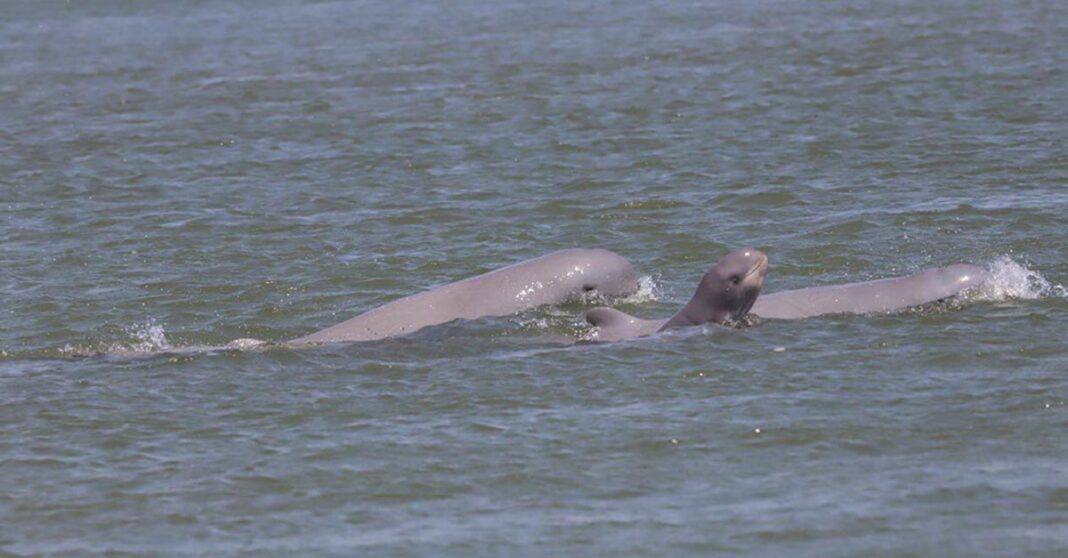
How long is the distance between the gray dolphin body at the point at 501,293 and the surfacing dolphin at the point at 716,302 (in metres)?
1.24

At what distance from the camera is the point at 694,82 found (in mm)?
29266

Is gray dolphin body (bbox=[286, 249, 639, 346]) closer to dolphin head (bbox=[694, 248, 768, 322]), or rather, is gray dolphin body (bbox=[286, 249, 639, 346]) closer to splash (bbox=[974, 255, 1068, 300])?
dolphin head (bbox=[694, 248, 768, 322])

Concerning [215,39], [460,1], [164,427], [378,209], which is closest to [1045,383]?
[164,427]

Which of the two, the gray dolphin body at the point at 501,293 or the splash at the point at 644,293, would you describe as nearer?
the gray dolphin body at the point at 501,293

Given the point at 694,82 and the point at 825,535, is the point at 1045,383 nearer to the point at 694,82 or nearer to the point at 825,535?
the point at 825,535

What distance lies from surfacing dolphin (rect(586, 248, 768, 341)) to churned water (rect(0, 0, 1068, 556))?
10.2 inches

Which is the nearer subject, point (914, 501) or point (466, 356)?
point (914, 501)

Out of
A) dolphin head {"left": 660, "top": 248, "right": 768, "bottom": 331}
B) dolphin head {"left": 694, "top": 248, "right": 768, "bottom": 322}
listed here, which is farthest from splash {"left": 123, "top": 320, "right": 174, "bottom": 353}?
dolphin head {"left": 694, "top": 248, "right": 768, "bottom": 322}

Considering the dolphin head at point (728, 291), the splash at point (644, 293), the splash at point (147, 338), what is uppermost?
the dolphin head at point (728, 291)

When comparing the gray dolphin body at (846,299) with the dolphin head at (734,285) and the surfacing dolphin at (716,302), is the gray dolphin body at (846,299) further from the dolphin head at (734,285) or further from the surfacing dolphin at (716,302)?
the dolphin head at (734,285)

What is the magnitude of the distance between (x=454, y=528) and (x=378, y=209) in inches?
417

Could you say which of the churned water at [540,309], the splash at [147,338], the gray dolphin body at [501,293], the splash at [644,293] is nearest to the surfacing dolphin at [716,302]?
the churned water at [540,309]

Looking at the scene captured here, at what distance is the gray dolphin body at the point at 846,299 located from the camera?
47.4ft

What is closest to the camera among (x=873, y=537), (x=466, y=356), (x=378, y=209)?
(x=873, y=537)
